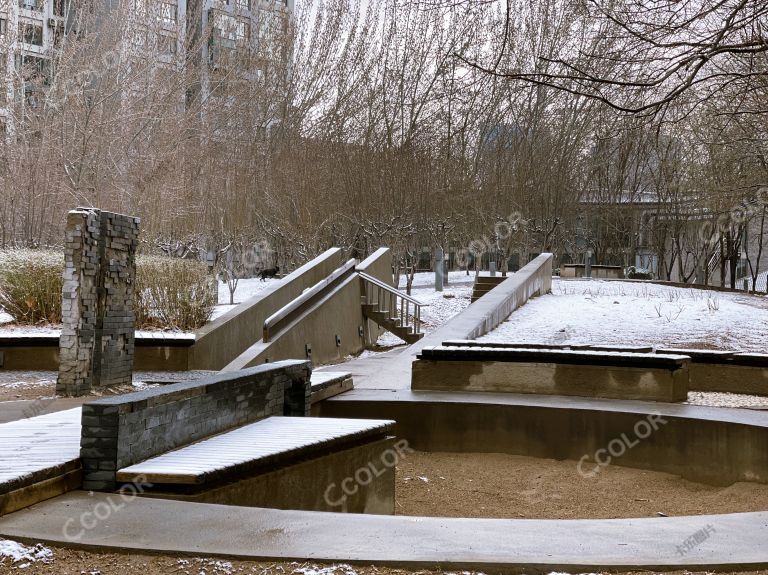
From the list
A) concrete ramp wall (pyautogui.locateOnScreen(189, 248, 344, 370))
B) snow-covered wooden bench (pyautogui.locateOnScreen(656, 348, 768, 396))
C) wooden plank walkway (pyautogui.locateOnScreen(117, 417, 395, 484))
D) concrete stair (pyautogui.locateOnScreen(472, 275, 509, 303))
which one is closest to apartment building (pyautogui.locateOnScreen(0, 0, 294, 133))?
concrete ramp wall (pyautogui.locateOnScreen(189, 248, 344, 370))

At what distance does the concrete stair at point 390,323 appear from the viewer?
2067cm

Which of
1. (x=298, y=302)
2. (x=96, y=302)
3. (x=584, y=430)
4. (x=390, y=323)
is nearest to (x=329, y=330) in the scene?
(x=298, y=302)

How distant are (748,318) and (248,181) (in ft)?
57.7

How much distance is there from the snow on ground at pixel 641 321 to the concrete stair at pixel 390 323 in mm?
2616

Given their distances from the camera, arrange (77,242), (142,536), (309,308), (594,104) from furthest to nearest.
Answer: (594,104)
(309,308)
(77,242)
(142,536)

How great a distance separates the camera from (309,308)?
17516 millimetres

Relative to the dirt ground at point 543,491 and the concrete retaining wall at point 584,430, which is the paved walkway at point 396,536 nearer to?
the dirt ground at point 543,491

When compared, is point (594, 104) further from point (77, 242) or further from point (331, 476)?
point (331, 476)

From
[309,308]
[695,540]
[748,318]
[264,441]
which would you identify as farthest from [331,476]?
[748,318]

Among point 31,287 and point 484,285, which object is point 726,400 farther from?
point 484,285

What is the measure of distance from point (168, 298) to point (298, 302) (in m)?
2.43

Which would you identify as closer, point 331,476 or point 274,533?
point 274,533

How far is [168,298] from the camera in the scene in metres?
15.7

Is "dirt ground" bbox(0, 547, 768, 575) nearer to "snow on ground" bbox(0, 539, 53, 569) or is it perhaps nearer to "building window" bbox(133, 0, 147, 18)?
"snow on ground" bbox(0, 539, 53, 569)
